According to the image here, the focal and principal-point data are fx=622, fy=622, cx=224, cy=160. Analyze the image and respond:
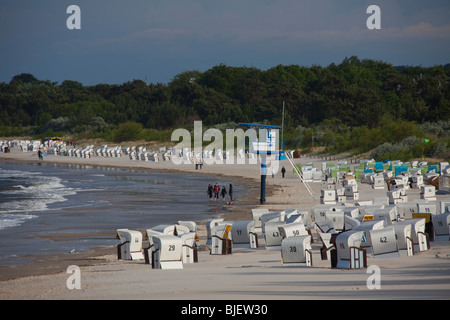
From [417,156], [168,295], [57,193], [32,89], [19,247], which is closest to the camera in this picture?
[168,295]

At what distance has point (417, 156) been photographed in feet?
171

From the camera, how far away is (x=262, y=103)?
102812 mm

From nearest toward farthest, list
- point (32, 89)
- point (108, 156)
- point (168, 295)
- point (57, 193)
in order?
point (168, 295) → point (57, 193) → point (108, 156) → point (32, 89)

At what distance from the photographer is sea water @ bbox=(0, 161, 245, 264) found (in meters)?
21.4

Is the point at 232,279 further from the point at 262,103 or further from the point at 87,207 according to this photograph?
the point at 262,103

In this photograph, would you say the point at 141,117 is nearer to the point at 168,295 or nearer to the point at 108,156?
the point at 108,156

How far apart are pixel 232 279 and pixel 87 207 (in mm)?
19822

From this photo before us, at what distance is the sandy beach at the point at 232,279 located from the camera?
36.4ft

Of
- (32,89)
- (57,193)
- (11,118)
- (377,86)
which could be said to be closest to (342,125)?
(377,86)

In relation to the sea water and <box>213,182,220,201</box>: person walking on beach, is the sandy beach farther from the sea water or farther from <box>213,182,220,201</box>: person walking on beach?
<box>213,182,220,201</box>: person walking on beach

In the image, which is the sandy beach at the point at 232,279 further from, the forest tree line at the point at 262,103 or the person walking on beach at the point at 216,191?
the forest tree line at the point at 262,103

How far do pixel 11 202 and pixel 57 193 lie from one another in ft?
16.1

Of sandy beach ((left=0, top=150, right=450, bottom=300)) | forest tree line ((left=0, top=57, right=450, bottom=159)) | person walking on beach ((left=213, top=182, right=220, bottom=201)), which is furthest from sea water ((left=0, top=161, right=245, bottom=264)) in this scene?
forest tree line ((left=0, top=57, right=450, bottom=159))

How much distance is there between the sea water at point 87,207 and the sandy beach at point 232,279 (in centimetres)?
295
